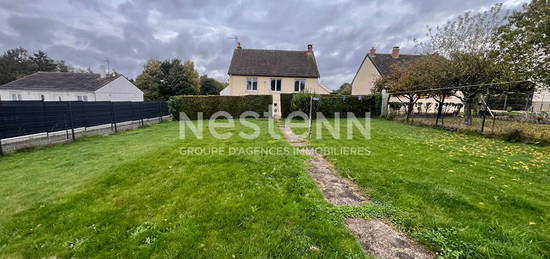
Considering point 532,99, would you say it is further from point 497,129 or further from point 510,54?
point 497,129

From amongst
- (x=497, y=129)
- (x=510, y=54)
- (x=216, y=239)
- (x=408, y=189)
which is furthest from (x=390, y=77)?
(x=216, y=239)

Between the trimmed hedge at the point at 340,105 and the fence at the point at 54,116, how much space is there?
36.7 ft

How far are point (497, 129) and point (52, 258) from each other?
514 inches

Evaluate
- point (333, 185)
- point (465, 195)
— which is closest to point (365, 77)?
point (465, 195)

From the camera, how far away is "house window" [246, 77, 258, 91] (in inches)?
811

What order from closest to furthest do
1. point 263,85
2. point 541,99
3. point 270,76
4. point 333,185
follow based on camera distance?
point 333,185
point 541,99
point 270,76
point 263,85

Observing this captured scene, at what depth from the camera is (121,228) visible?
8.05 ft

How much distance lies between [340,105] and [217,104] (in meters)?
10.3

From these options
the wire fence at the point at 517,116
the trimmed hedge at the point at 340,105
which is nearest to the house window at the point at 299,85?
the trimmed hedge at the point at 340,105

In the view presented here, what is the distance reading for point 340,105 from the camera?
16828mm

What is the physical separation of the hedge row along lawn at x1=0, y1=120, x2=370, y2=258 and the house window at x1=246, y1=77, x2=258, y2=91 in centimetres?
1656

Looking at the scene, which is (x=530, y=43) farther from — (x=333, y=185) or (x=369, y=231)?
(x=369, y=231)

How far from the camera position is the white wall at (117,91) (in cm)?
2308

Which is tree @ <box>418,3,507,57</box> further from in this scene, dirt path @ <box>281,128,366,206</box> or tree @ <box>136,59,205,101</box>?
tree @ <box>136,59,205,101</box>
